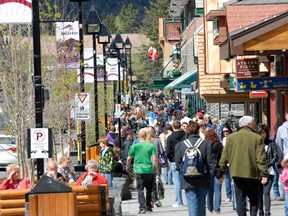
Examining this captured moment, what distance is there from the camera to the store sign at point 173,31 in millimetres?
85625

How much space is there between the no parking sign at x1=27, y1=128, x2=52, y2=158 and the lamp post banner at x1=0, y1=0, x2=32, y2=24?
5.48 feet

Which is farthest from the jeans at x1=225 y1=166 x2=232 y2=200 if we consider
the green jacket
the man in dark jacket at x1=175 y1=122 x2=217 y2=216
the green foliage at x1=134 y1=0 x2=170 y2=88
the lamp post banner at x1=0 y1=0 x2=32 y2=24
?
the green foliage at x1=134 y1=0 x2=170 y2=88

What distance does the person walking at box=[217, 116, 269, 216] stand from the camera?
1441 centimetres

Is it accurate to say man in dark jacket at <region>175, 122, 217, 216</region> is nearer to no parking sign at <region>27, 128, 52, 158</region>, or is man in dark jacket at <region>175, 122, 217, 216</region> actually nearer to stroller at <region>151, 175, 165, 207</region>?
no parking sign at <region>27, 128, 52, 158</region>

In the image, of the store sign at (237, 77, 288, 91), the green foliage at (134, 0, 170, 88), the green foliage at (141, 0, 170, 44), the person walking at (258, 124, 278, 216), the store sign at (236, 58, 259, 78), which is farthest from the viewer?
the green foliage at (141, 0, 170, 44)

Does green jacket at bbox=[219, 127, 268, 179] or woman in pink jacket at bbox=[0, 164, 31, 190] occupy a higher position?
green jacket at bbox=[219, 127, 268, 179]

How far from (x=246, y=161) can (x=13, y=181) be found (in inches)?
163

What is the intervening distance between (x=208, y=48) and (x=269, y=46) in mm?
17357

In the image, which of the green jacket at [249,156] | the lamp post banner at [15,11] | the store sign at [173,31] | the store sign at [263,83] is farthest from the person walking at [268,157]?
the store sign at [173,31]

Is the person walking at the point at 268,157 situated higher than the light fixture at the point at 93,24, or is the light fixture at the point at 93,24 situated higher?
the light fixture at the point at 93,24

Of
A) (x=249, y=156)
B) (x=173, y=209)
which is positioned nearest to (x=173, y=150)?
(x=173, y=209)

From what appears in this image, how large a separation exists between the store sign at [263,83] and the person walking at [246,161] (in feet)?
26.0

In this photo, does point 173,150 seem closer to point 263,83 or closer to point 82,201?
point 263,83

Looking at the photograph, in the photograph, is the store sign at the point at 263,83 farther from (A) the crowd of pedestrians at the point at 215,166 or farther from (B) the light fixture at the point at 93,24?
(B) the light fixture at the point at 93,24
